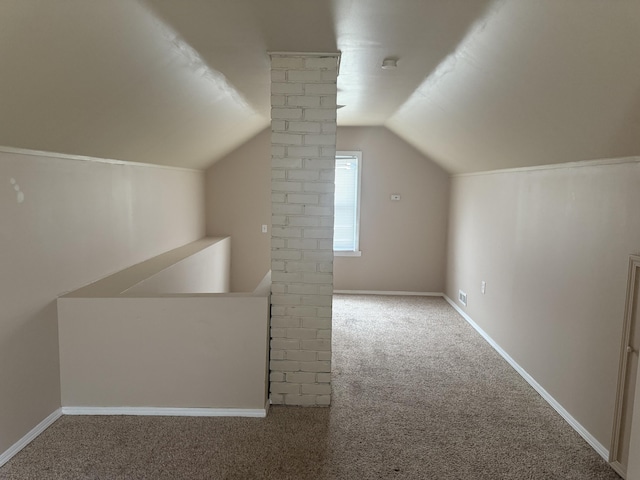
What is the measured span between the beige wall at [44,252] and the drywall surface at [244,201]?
2.44 metres

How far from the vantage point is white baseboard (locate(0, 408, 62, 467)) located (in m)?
2.58

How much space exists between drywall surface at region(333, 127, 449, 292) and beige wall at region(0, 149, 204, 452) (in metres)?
3.47

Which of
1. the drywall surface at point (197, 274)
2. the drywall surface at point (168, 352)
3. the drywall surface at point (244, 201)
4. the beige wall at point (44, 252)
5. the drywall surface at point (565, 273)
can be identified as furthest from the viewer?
the drywall surface at point (244, 201)

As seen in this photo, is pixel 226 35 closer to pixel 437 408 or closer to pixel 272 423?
pixel 272 423

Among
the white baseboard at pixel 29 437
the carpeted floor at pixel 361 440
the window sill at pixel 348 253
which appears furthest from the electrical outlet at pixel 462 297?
the white baseboard at pixel 29 437

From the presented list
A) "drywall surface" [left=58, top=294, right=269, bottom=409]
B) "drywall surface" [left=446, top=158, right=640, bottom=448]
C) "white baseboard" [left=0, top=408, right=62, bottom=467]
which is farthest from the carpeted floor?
"drywall surface" [left=446, top=158, right=640, bottom=448]

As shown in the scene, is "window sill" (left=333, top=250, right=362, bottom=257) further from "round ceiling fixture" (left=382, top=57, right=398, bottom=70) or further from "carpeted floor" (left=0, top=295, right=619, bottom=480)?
"round ceiling fixture" (left=382, top=57, right=398, bottom=70)

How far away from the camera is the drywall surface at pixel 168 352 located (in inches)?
122

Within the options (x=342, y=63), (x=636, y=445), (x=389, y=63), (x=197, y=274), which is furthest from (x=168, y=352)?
(x=636, y=445)

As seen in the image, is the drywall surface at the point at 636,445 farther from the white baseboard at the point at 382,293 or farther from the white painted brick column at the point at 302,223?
the white baseboard at the point at 382,293

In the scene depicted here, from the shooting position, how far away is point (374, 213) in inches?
263

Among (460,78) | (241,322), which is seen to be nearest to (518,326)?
(460,78)

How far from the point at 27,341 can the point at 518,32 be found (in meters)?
3.14

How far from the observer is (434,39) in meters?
2.65
